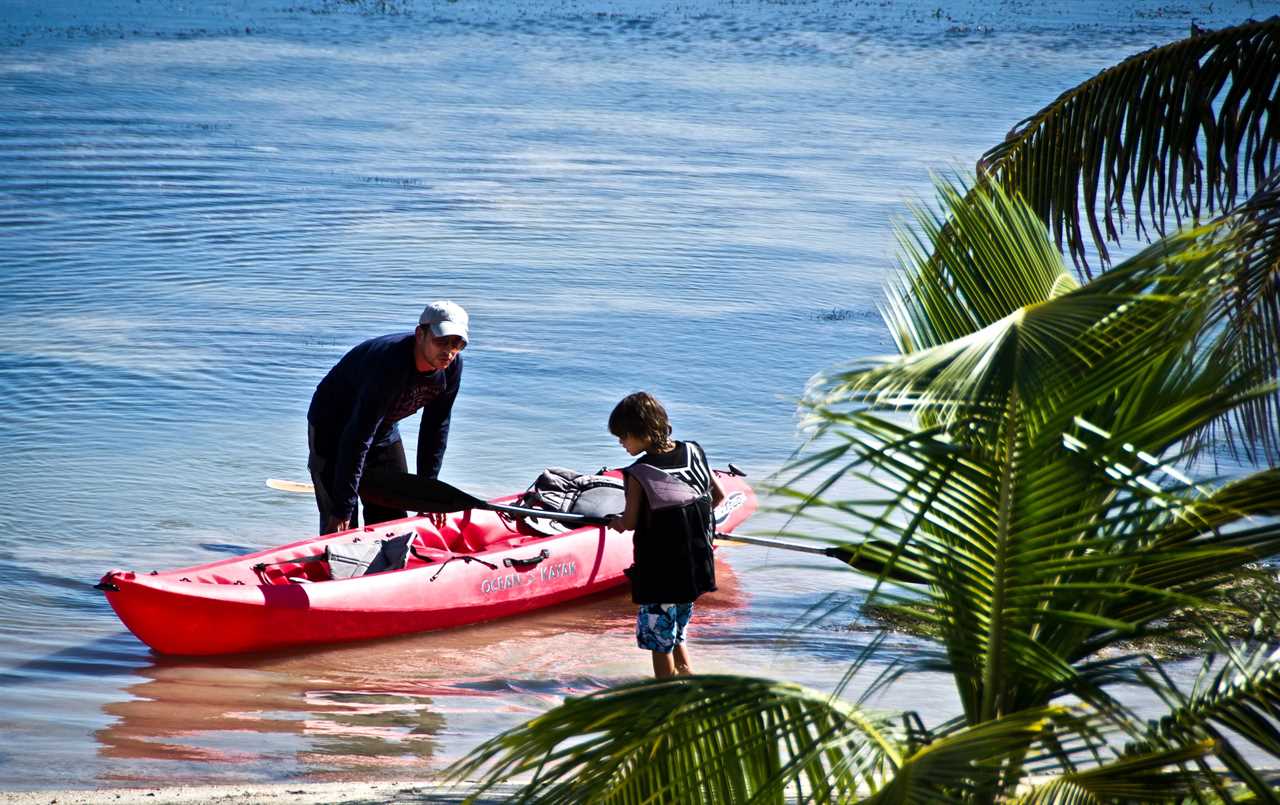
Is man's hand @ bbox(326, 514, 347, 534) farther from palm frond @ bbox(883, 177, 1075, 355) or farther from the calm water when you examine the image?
palm frond @ bbox(883, 177, 1075, 355)

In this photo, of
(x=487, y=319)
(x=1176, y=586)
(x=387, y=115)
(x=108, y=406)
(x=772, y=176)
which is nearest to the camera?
(x=1176, y=586)

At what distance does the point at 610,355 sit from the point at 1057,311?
12079 millimetres

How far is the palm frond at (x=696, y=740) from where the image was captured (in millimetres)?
2648

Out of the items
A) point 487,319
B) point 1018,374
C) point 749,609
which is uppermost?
point 1018,374

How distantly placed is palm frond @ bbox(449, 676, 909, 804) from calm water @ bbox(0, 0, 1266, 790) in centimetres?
42

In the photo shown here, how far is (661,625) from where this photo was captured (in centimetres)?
582

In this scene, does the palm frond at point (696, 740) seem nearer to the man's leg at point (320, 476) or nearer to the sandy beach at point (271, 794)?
the sandy beach at point (271, 794)

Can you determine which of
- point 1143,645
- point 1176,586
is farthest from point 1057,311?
point 1143,645

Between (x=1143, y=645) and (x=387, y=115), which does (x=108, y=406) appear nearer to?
(x=1143, y=645)

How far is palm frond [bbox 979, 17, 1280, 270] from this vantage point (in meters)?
5.25

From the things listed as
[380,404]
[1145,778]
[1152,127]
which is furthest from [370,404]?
[1145,778]

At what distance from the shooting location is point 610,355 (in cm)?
1450

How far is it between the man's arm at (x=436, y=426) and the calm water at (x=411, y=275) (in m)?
0.92

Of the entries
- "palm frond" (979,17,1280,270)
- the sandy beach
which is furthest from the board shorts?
"palm frond" (979,17,1280,270)
